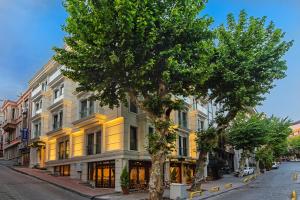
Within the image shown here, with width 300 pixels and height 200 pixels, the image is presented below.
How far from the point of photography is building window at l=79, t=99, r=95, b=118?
3186 centimetres

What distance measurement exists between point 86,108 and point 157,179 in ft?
47.7

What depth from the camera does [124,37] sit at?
19234mm

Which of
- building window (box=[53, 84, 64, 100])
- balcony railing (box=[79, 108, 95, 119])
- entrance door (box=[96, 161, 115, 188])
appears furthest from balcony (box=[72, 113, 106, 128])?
building window (box=[53, 84, 64, 100])

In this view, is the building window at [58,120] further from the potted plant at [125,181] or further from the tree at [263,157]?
the tree at [263,157]

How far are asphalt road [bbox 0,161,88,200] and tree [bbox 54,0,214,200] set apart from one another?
7.20m

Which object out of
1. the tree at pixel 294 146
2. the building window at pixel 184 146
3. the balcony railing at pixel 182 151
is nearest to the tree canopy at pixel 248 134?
the building window at pixel 184 146

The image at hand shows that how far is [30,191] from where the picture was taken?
24.6m

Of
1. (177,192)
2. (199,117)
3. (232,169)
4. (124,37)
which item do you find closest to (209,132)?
(177,192)

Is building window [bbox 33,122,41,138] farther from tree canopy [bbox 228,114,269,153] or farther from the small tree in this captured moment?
tree canopy [bbox 228,114,269,153]

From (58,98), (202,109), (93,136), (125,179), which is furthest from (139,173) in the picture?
(202,109)

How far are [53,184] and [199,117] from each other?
73.9ft

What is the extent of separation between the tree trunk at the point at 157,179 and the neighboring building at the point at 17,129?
94.9 feet

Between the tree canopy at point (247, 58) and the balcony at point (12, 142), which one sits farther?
the balcony at point (12, 142)

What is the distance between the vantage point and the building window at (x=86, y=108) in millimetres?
31862
